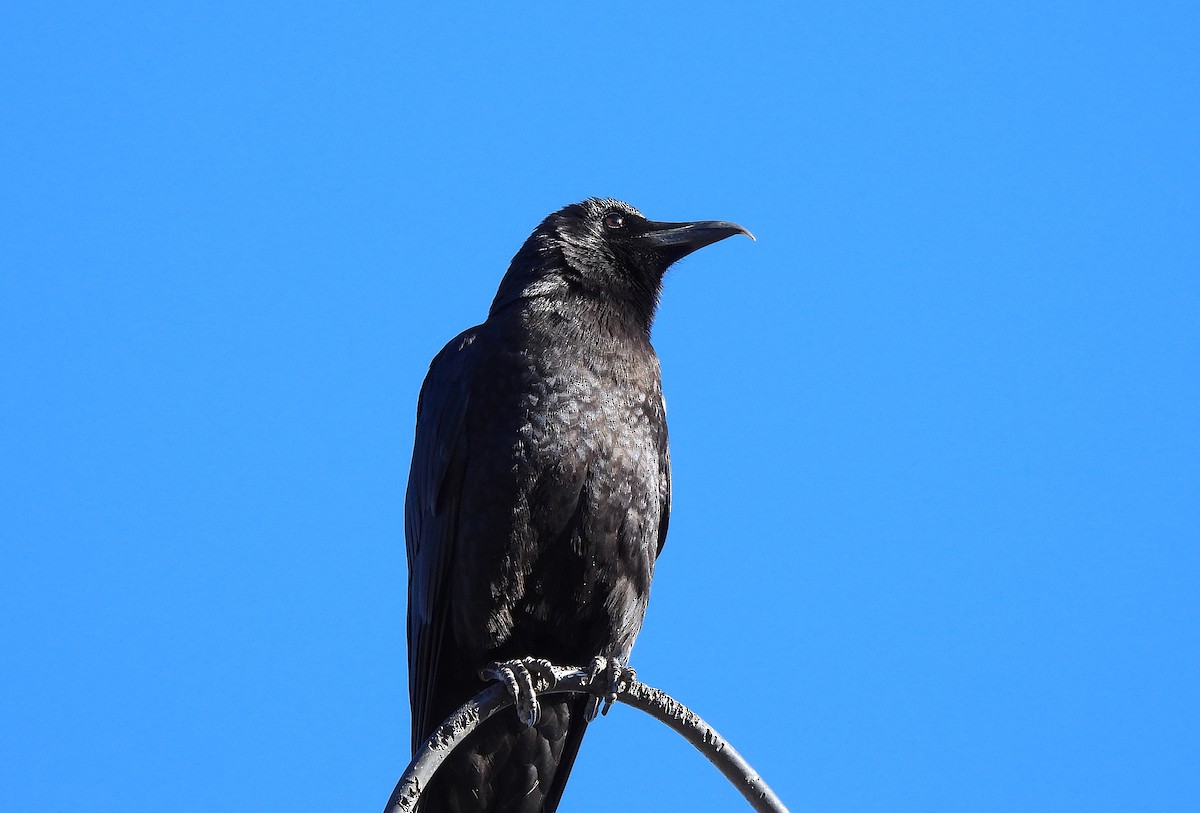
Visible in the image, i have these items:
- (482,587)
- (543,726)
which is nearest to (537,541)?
(482,587)

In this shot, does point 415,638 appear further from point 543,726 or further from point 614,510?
point 614,510

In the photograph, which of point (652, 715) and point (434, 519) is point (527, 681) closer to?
point (652, 715)

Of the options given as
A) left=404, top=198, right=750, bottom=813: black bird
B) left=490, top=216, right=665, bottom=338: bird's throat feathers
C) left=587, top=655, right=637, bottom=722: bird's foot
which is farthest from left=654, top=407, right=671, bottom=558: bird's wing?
left=587, top=655, right=637, bottom=722: bird's foot

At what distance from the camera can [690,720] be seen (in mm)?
4340

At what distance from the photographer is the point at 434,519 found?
5.69m

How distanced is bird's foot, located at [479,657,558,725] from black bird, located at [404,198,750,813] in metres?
0.02

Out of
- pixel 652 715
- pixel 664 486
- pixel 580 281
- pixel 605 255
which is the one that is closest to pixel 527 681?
pixel 652 715

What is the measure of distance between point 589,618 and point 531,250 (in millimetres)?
1795

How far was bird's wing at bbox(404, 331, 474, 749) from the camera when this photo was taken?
5.57 metres

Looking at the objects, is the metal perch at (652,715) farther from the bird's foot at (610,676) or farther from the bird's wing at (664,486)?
the bird's wing at (664,486)

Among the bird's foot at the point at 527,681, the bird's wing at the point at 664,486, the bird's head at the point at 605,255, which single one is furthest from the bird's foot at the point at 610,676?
the bird's head at the point at 605,255

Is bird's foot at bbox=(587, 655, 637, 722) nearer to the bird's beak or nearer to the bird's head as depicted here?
the bird's head

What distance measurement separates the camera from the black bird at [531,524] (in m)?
5.30

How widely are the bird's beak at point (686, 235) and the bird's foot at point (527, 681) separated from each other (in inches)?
91.4
